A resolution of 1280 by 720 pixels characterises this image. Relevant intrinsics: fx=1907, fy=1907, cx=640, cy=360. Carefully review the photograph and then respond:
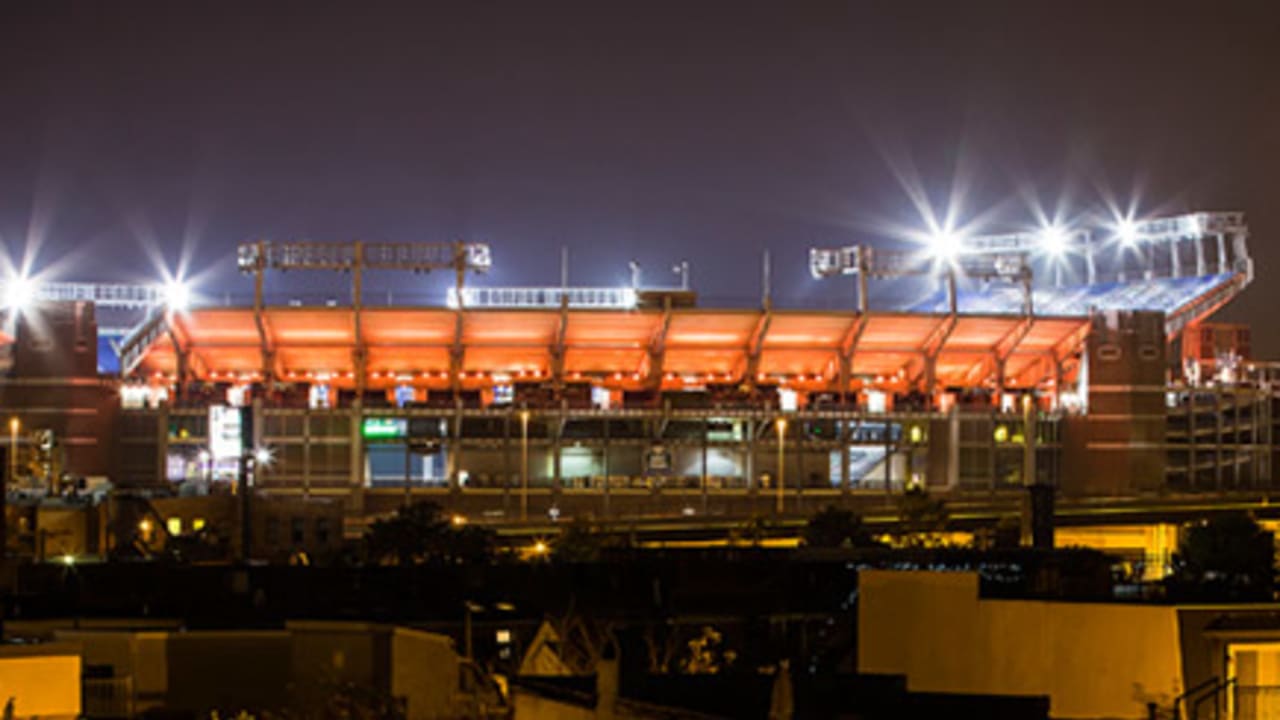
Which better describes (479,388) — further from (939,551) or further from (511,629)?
(511,629)

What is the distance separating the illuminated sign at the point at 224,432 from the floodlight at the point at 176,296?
1551cm

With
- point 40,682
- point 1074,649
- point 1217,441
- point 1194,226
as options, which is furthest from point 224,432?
point 1074,649

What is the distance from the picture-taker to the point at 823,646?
3403 cm

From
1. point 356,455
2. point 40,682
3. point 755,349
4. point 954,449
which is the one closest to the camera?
point 40,682

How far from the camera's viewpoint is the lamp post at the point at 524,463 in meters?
105

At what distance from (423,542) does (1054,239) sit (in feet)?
287

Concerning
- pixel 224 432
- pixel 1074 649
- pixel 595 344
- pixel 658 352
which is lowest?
pixel 1074 649

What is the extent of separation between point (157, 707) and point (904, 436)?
81661mm

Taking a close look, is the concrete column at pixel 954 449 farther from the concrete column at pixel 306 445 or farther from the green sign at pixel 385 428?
the concrete column at pixel 306 445

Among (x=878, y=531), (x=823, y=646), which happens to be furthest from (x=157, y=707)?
(x=878, y=531)

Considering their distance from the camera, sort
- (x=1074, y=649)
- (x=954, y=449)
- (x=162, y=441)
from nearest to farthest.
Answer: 1. (x=1074, y=649)
2. (x=162, y=441)
3. (x=954, y=449)

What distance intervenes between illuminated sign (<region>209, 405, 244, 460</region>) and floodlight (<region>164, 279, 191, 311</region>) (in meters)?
15.5

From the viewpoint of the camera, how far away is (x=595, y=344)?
367 feet

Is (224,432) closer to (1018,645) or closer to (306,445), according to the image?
(306,445)
